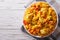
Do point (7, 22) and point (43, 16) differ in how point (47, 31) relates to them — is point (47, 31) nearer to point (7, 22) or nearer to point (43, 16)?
point (43, 16)

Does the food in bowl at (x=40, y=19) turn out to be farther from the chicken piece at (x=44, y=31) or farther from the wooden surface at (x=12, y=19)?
the wooden surface at (x=12, y=19)

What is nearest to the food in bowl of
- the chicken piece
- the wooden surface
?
the chicken piece

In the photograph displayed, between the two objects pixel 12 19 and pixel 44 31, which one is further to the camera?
pixel 12 19

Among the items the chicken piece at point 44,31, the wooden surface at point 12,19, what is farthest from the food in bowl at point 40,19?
the wooden surface at point 12,19

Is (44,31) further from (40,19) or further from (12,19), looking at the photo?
(12,19)

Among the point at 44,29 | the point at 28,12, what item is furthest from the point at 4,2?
the point at 44,29

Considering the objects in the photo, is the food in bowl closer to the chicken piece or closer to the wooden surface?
the chicken piece

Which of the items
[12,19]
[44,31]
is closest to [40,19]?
[44,31]
